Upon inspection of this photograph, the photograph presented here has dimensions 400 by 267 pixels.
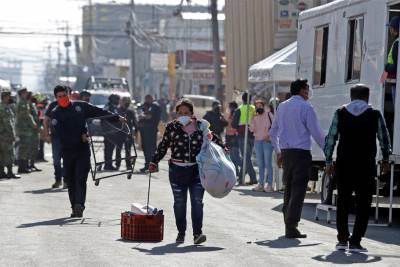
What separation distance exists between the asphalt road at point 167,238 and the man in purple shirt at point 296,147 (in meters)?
0.36

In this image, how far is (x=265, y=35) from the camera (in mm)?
42906

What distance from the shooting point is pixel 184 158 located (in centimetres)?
1379

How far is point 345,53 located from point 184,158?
5.02 meters

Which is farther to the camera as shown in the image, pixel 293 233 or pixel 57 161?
pixel 57 161

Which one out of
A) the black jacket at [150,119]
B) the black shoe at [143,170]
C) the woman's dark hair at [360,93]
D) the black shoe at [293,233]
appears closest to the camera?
the woman's dark hair at [360,93]

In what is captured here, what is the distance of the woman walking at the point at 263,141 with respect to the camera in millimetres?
23625

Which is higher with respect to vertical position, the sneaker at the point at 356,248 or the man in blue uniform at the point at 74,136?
the man in blue uniform at the point at 74,136

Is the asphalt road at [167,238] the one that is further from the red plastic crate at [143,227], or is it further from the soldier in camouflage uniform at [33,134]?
the soldier in camouflage uniform at [33,134]

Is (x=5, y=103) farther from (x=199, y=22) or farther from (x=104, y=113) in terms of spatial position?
(x=199, y=22)

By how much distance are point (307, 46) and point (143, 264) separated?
30.5 feet

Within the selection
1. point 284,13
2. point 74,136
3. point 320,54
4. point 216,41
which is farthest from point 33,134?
point 216,41

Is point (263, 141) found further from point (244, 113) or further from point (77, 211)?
point (77, 211)

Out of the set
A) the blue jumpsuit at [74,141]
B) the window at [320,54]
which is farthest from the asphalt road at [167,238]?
the window at [320,54]

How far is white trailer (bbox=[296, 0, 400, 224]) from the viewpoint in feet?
53.6
